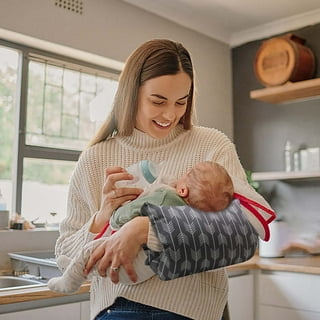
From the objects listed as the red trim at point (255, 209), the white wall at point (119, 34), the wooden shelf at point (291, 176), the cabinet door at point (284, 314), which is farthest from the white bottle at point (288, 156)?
the red trim at point (255, 209)

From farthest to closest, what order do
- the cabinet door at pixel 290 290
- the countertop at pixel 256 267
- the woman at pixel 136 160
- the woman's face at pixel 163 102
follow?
1. the cabinet door at pixel 290 290
2. the countertop at pixel 256 267
3. the woman's face at pixel 163 102
4. the woman at pixel 136 160

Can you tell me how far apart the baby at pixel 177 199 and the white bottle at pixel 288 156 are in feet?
7.74

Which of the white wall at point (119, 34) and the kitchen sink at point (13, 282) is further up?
the white wall at point (119, 34)

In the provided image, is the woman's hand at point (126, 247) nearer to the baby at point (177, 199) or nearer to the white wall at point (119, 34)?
the baby at point (177, 199)

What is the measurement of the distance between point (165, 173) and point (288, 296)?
1695 millimetres

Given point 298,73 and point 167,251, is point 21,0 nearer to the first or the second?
point 298,73

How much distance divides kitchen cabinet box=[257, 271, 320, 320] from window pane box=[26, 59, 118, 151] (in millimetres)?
1275

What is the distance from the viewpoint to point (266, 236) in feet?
3.49

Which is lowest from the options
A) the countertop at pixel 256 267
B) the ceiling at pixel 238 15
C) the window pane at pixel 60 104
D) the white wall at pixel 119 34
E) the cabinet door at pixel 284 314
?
the cabinet door at pixel 284 314

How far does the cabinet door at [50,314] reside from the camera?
5.67 feet

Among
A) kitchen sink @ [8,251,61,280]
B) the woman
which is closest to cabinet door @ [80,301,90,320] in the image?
kitchen sink @ [8,251,61,280]

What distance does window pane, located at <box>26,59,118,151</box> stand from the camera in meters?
2.79

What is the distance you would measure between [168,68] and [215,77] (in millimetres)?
2541

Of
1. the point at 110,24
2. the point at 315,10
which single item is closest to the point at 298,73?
the point at 315,10
